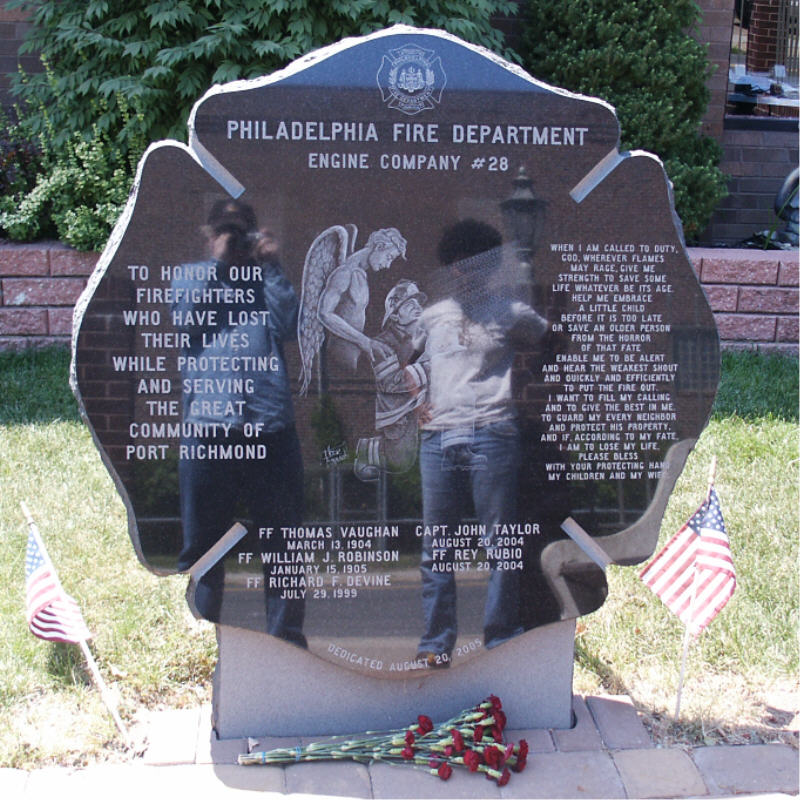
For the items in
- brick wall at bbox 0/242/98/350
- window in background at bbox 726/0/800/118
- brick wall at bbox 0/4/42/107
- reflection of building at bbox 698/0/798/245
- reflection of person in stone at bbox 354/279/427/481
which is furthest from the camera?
window in background at bbox 726/0/800/118

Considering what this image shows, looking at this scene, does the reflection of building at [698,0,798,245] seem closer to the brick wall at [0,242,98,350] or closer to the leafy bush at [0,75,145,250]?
the leafy bush at [0,75,145,250]

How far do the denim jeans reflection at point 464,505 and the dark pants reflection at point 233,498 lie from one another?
0.43m

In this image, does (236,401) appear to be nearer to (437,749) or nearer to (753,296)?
(437,749)

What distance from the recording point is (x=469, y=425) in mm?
3305

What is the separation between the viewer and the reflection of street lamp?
3.20 meters

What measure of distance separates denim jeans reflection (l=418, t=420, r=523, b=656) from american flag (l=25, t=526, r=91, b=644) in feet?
3.81

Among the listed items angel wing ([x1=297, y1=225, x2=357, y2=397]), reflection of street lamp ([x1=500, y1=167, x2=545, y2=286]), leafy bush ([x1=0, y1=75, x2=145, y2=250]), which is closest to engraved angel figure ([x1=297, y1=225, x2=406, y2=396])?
angel wing ([x1=297, y1=225, x2=357, y2=397])

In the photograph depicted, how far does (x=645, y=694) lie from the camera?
3809 mm

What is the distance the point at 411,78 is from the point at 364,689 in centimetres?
196

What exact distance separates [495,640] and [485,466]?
580 mm

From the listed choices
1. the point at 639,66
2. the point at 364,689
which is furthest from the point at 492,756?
the point at 639,66

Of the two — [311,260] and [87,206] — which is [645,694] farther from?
[87,206]

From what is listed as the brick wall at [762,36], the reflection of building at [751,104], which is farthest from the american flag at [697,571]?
the brick wall at [762,36]

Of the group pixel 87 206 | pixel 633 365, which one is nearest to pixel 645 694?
pixel 633 365
